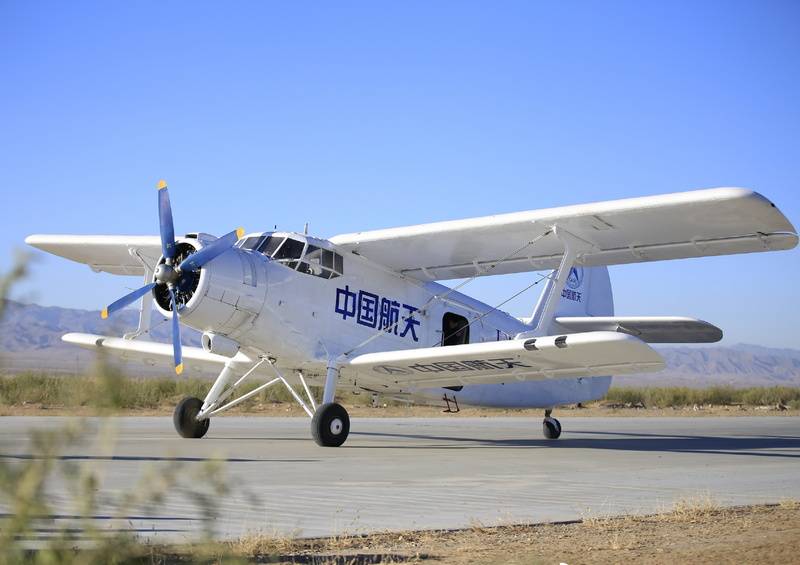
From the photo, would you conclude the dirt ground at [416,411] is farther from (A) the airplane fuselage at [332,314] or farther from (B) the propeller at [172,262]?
(A) the airplane fuselage at [332,314]

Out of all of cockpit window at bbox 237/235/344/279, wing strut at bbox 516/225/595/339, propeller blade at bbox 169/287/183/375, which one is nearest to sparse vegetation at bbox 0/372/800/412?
propeller blade at bbox 169/287/183/375

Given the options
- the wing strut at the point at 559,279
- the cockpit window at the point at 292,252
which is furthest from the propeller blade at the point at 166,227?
the wing strut at the point at 559,279

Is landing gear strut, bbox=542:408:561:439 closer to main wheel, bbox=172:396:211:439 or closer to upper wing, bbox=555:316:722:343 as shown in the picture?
upper wing, bbox=555:316:722:343

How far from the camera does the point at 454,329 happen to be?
58.9 feet

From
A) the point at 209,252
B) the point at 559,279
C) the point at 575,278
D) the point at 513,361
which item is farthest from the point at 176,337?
the point at 575,278

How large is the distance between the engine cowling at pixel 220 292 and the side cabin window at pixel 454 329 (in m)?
4.39

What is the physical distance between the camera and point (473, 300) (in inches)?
733

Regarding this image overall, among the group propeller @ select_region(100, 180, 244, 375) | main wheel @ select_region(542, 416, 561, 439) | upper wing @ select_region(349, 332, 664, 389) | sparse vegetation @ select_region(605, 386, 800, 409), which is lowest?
sparse vegetation @ select_region(605, 386, 800, 409)

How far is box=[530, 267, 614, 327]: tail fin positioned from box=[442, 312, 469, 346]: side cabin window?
373 cm

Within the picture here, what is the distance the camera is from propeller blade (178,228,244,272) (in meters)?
13.7

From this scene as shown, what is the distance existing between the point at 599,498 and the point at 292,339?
295 inches

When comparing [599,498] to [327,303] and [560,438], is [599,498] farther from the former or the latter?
[560,438]

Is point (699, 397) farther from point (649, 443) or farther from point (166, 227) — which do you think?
point (166, 227)

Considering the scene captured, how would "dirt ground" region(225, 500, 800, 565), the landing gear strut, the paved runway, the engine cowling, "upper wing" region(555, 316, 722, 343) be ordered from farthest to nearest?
the landing gear strut, "upper wing" region(555, 316, 722, 343), the engine cowling, the paved runway, "dirt ground" region(225, 500, 800, 565)
